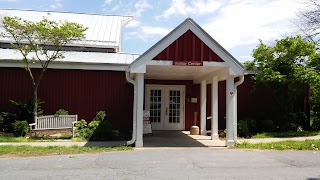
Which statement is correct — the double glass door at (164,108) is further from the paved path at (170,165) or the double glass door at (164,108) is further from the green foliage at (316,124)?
the paved path at (170,165)

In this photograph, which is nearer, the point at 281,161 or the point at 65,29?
the point at 281,161

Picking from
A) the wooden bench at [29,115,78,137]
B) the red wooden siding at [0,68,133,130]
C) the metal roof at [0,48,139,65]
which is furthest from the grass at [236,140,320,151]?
the metal roof at [0,48,139,65]

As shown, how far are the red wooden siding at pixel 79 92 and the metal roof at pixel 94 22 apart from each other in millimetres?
5055

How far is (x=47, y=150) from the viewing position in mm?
10523

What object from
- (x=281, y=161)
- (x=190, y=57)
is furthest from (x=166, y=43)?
(x=281, y=161)

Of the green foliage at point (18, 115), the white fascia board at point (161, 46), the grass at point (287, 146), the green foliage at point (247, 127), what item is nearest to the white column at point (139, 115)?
the white fascia board at point (161, 46)

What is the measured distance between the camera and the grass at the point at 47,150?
10.0 metres

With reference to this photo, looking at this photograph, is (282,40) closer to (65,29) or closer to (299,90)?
(299,90)

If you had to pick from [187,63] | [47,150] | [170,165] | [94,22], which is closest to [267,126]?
[187,63]

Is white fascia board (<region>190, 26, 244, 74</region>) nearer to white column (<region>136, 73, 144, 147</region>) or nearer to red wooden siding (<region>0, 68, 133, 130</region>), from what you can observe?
white column (<region>136, 73, 144, 147</region>)

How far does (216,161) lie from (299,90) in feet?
28.6

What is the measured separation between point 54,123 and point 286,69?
10.5 metres

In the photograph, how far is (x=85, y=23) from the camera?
2459 cm

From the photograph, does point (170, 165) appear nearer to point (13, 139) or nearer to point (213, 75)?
point (213, 75)
